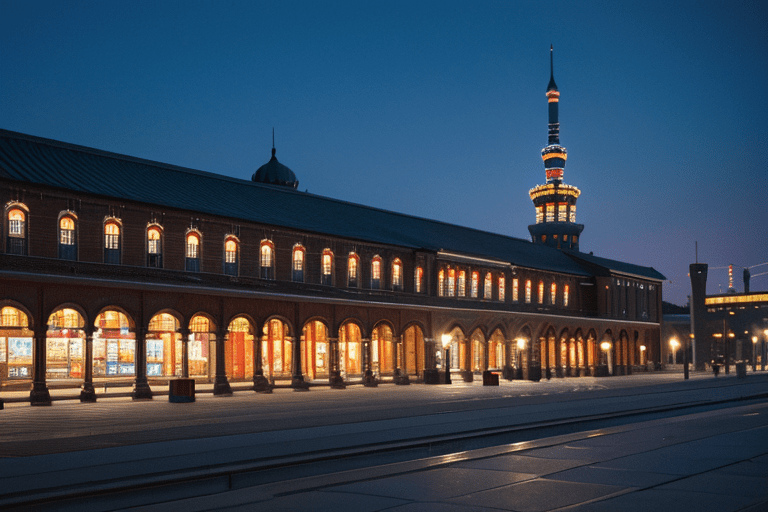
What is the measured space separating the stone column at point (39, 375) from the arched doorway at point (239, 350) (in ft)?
30.9

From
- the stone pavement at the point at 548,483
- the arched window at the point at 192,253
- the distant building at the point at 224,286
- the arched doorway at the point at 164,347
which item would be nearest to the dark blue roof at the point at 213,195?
the distant building at the point at 224,286

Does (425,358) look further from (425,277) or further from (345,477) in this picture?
(345,477)

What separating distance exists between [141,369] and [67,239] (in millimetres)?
6010

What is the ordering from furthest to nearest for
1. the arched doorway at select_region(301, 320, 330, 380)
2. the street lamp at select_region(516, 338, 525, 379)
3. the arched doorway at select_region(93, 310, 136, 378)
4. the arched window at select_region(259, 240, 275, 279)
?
the street lamp at select_region(516, 338, 525, 379)
the arched doorway at select_region(301, 320, 330, 380)
the arched window at select_region(259, 240, 275, 279)
the arched doorway at select_region(93, 310, 136, 378)

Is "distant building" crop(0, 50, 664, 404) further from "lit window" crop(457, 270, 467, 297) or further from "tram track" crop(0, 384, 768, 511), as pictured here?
"tram track" crop(0, 384, 768, 511)

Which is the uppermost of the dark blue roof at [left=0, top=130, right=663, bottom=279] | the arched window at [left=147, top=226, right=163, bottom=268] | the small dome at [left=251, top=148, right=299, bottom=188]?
the small dome at [left=251, top=148, right=299, bottom=188]

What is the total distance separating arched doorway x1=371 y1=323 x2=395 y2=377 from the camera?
49.9 m

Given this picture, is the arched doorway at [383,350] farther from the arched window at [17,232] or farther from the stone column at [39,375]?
the arched window at [17,232]

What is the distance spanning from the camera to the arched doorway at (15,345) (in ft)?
107

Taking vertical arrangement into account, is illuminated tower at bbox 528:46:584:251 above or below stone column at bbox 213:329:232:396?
above

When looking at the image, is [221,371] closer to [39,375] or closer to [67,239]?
[39,375]

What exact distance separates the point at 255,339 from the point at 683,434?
25.7 meters

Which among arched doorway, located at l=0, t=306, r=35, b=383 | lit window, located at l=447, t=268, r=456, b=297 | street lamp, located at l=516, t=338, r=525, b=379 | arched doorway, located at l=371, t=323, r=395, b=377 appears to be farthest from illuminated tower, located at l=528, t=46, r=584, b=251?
arched doorway, located at l=0, t=306, r=35, b=383

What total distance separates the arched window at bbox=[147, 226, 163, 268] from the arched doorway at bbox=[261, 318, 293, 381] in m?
7.35
